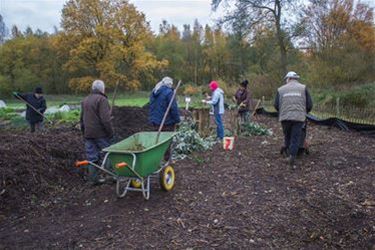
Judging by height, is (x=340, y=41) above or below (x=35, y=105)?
above

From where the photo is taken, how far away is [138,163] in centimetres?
459

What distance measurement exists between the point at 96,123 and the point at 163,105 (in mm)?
1166

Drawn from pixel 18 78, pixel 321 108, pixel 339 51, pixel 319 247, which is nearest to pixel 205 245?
pixel 319 247

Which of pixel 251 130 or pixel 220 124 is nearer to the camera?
pixel 220 124

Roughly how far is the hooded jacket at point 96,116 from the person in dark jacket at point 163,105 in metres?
0.89

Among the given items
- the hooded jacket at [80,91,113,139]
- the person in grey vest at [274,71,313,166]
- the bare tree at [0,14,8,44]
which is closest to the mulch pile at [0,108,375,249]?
the person in grey vest at [274,71,313,166]

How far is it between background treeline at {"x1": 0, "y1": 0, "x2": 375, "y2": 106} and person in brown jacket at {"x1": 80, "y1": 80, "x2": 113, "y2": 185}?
8358mm

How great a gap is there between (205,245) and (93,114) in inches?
111

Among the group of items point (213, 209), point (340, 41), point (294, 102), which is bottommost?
point (213, 209)

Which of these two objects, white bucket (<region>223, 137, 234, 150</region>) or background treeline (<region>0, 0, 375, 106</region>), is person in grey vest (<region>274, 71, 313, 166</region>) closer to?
white bucket (<region>223, 137, 234, 150</region>)

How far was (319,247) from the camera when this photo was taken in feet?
12.4

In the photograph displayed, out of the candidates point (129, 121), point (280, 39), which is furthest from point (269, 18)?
point (129, 121)

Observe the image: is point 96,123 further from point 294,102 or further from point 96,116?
point 294,102

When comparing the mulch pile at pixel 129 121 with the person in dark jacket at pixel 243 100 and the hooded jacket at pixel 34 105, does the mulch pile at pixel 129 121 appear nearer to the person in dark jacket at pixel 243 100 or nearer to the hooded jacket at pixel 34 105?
the hooded jacket at pixel 34 105
